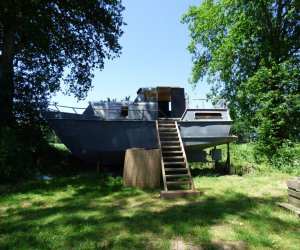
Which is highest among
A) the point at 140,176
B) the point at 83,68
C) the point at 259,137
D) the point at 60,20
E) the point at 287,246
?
the point at 60,20

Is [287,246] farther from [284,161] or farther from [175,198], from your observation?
[284,161]

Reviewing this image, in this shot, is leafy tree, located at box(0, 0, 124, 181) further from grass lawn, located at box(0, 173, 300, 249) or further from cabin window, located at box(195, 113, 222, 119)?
cabin window, located at box(195, 113, 222, 119)

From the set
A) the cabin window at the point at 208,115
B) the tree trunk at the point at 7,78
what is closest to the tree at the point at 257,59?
the cabin window at the point at 208,115

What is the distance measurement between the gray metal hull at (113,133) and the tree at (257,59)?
551cm

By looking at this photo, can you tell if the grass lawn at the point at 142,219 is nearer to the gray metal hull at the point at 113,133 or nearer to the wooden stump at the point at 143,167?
the wooden stump at the point at 143,167

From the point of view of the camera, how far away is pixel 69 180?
10.7m

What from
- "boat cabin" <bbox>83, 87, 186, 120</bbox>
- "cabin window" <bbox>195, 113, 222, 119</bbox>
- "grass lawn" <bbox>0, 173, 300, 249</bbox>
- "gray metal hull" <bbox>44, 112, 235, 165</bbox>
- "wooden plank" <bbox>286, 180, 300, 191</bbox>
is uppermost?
"boat cabin" <bbox>83, 87, 186, 120</bbox>

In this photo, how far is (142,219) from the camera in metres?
5.95

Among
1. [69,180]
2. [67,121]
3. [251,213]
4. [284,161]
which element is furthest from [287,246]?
[284,161]

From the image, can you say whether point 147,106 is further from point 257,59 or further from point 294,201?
point 257,59

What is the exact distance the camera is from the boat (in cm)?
1134

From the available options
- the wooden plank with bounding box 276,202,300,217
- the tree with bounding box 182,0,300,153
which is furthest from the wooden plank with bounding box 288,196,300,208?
the tree with bounding box 182,0,300,153

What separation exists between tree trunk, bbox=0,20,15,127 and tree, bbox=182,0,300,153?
42.9ft

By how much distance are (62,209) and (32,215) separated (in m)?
0.71
